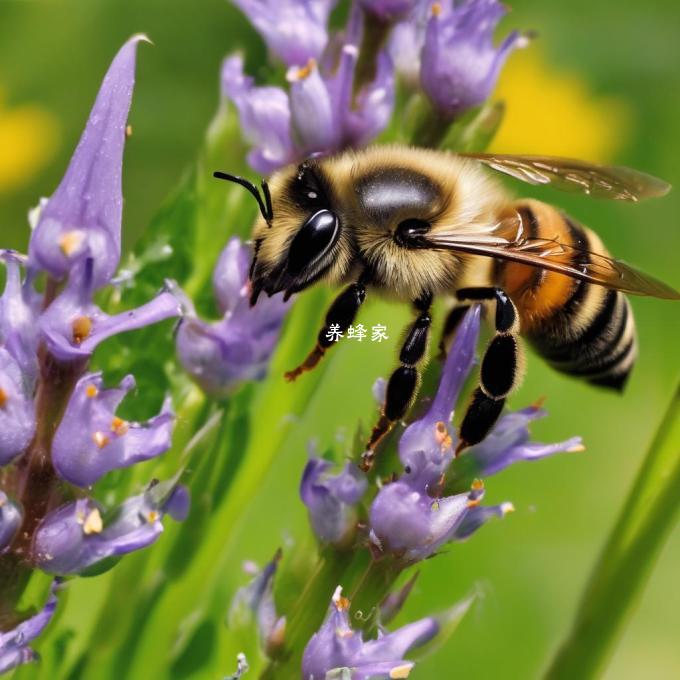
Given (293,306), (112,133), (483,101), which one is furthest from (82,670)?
(483,101)

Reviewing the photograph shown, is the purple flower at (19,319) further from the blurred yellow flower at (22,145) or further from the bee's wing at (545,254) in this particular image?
the blurred yellow flower at (22,145)

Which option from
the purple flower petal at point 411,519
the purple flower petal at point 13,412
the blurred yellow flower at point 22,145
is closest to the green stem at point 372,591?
the purple flower petal at point 411,519

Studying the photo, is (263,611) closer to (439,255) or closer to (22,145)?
(439,255)

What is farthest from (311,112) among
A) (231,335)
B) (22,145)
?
(22,145)

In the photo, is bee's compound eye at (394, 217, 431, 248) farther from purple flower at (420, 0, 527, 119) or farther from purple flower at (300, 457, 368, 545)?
purple flower at (300, 457, 368, 545)

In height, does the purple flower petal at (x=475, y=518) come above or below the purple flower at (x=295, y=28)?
below

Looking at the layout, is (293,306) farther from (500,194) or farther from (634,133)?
(634,133)
